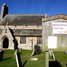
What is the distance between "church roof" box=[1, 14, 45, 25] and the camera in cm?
4591

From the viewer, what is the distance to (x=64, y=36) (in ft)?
35.2

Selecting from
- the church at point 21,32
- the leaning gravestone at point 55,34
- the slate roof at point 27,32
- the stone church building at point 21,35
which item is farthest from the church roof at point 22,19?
the leaning gravestone at point 55,34

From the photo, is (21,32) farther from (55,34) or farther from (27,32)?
(55,34)

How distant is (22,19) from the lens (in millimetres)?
47438

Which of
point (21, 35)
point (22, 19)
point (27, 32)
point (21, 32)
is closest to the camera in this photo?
point (21, 35)

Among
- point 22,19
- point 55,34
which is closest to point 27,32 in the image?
point 22,19

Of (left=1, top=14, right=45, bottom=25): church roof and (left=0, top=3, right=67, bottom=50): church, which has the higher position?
(left=1, top=14, right=45, bottom=25): church roof

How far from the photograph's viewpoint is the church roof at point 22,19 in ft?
151

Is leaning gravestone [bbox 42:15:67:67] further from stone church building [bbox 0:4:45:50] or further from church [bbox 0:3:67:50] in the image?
stone church building [bbox 0:4:45:50]

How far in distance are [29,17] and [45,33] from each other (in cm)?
3736

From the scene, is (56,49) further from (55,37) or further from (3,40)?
(3,40)

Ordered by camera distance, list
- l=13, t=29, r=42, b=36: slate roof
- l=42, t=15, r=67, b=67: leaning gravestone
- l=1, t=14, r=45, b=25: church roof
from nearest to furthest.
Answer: l=42, t=15, r=67, b=67: leaning gravestone
l=13, t=29, r=42, b=36: slate roof
l=1, t=14, r=45, b=25: church roof

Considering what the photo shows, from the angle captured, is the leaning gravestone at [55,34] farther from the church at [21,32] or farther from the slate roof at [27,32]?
the slate roof at [27,32]

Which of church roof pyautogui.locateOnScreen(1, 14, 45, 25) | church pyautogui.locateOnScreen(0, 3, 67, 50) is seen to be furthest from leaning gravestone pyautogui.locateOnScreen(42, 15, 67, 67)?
church roof pyautogui.locateOnScreen(1, 14, 45, 25)
